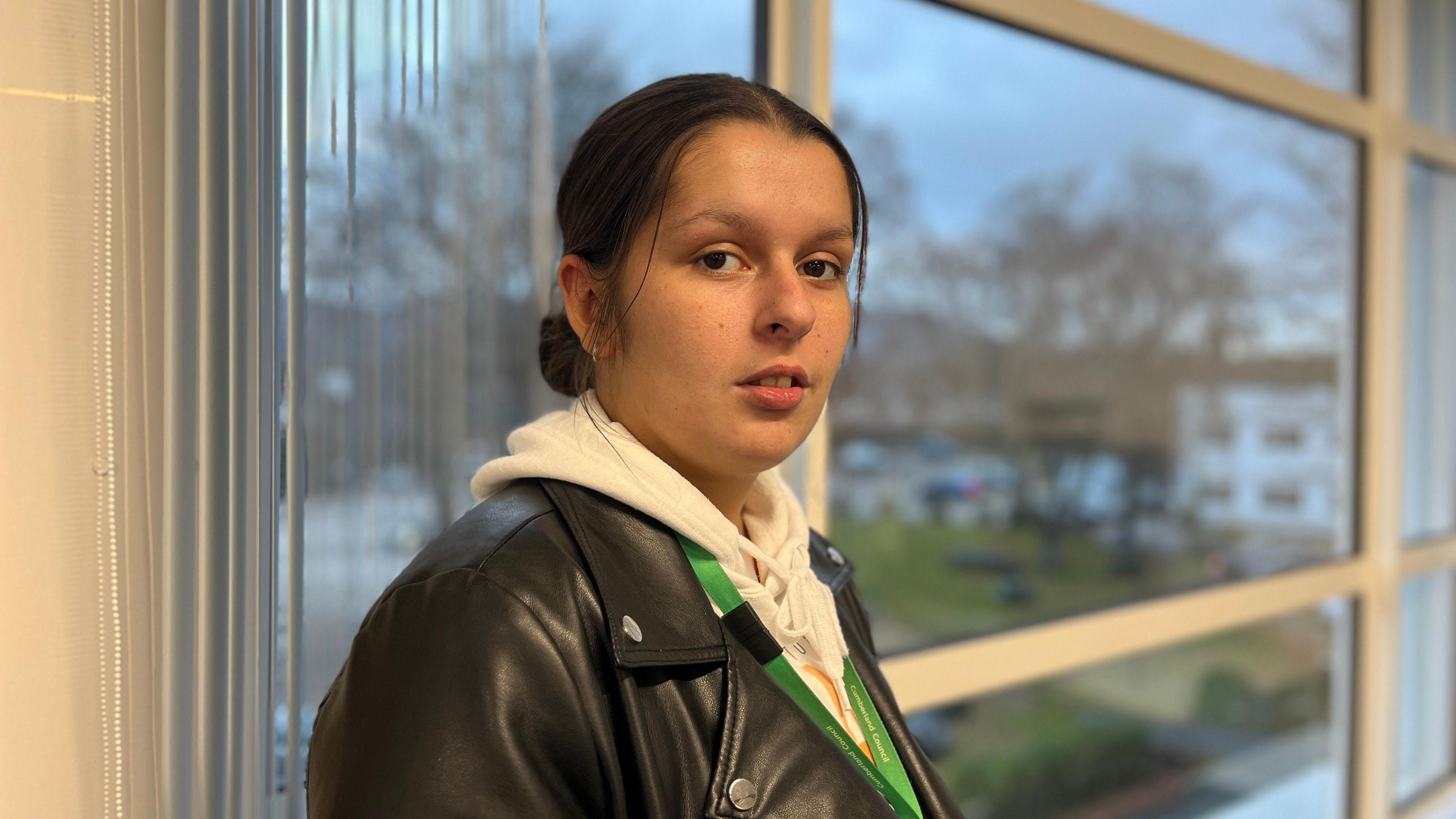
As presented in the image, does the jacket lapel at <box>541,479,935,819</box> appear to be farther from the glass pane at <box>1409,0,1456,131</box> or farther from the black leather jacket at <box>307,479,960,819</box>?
the glass pane at <box>1409,0,1456,131</box>

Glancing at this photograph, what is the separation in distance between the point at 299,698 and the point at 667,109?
75 centimetres

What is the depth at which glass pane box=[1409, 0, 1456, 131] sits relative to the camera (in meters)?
3.39

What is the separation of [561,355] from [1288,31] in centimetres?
298

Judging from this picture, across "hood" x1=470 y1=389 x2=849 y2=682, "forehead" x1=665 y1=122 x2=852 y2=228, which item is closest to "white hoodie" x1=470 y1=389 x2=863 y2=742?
"hood" x1=470 y1=389 x2=849 y2=682

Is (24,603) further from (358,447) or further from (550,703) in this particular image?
(550,703)

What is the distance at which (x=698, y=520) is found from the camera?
0.88 meters

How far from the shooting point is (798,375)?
92 cm

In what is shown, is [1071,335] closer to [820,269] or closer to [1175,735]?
[1175,735]

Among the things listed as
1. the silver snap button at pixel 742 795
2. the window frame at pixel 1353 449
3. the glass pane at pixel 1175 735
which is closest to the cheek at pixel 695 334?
the silver snap button at pixel 742 795

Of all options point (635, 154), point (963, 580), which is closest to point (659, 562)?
point (635, 154)

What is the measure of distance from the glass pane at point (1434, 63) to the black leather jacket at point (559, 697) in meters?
3.62

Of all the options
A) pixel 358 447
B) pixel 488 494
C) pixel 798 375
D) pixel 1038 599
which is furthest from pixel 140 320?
pixel 1038 599

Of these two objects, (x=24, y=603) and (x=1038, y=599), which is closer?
(x=24, y=603)

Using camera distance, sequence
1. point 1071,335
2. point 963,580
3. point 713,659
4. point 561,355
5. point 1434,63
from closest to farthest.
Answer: point 713,659
point 561,355
point 963,580
point 1071,335
point 1434,63
